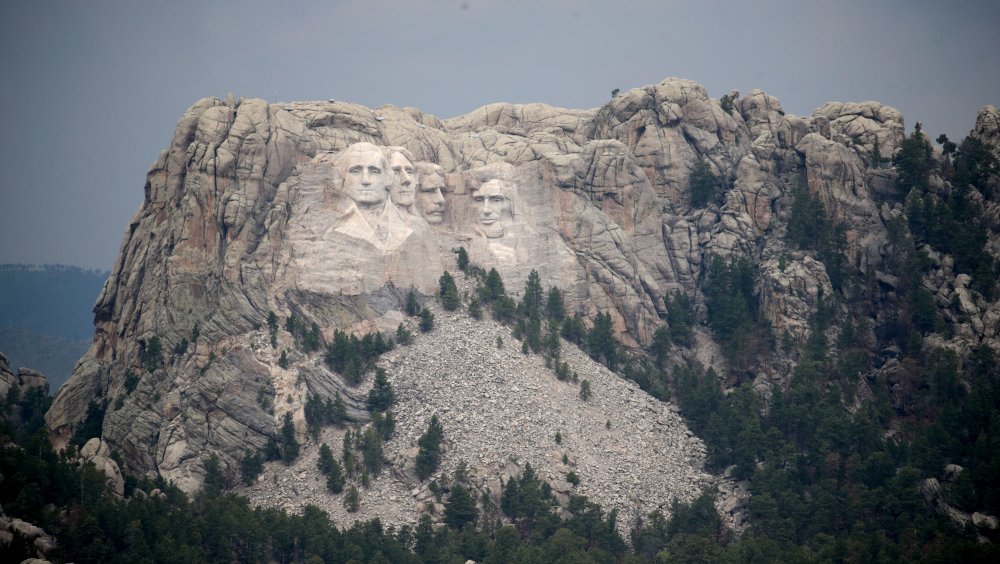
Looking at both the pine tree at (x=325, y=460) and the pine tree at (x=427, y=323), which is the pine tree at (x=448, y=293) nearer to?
the pine tree at (x=427, y=323)

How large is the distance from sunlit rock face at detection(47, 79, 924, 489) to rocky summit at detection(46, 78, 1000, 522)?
19cm

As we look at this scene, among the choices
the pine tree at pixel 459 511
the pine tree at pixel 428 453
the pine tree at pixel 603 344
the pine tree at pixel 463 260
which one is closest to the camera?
the pine tree at pixel 459 511

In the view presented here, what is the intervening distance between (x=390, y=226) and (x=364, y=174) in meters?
5.08

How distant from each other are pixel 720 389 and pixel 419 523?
34.4 meters

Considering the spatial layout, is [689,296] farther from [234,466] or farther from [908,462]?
[234,466]

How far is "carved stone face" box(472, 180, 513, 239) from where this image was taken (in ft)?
515

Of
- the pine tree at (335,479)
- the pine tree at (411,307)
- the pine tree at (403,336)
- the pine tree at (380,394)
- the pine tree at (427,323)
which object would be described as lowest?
the pine tree at (335,479)

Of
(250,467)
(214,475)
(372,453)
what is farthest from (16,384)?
(372,453)

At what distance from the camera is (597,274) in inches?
6196

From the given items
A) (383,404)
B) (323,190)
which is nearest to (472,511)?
(383,404)

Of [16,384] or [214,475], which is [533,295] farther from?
[16,384]

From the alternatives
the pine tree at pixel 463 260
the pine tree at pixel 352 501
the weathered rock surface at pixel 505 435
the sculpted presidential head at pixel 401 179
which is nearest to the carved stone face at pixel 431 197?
the sculpted presidential head at pixel 401 179

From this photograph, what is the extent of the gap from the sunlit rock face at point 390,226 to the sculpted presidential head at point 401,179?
0.52ft

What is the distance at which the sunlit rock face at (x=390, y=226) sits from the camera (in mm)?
141375
